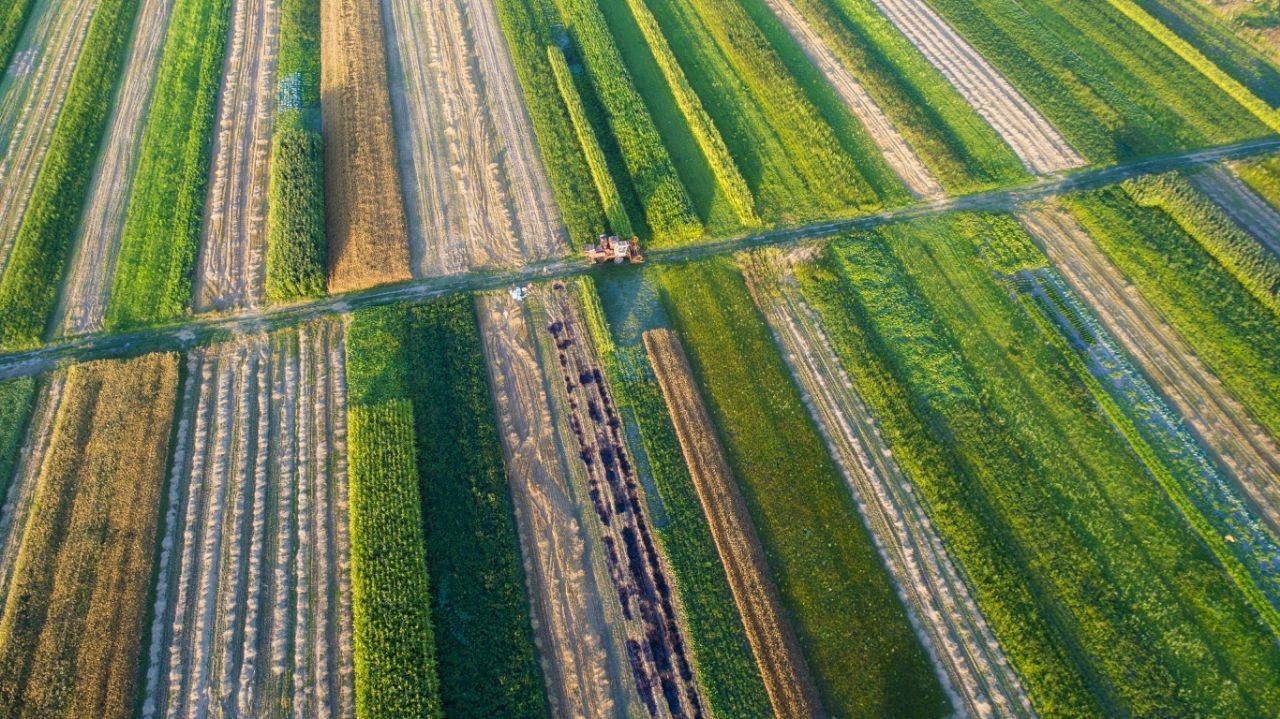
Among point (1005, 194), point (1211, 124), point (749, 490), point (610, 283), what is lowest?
point (749, 490)

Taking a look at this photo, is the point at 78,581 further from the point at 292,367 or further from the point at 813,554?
the point at 813,554

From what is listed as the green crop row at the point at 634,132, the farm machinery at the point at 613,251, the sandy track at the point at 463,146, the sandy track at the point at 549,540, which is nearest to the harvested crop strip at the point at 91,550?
the sandy track at the point at 463,146

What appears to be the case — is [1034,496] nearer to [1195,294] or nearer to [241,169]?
[1195,294]

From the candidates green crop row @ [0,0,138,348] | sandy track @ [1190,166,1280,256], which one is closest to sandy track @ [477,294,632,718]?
green crop row @ [0,0,138,348]

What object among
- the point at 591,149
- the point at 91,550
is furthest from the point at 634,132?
the point at 91,550

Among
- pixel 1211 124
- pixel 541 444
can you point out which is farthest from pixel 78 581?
pixel 1211 124

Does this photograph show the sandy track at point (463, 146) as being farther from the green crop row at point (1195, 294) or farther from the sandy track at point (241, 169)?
the green crop row at point (1195, 294)

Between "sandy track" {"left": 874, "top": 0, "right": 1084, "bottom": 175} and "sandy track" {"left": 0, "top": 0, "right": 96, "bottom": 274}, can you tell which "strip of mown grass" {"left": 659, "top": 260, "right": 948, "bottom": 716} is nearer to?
"sandy track" {"left": 874, "top": 0, "right": 1084, "bottom": 175}
